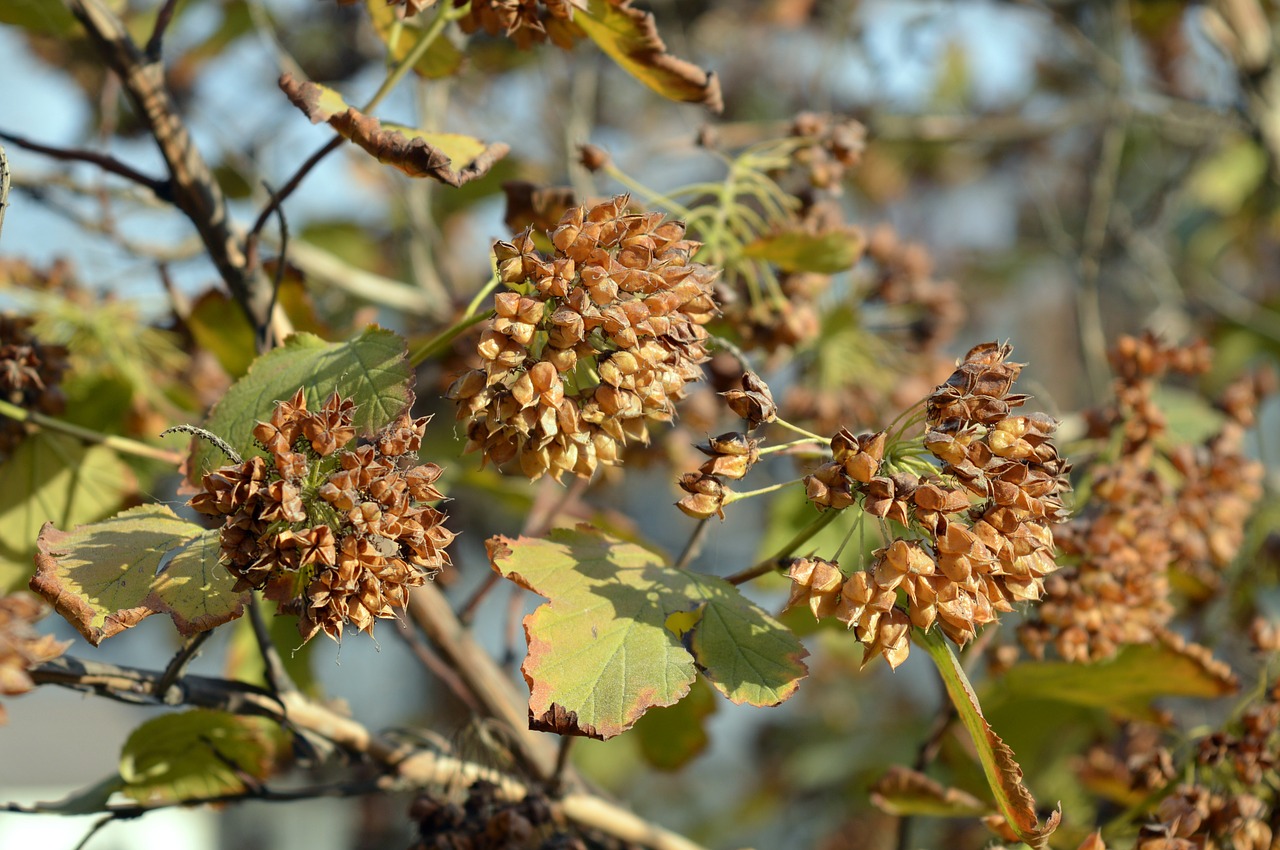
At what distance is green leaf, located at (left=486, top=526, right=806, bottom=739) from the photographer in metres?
0.75

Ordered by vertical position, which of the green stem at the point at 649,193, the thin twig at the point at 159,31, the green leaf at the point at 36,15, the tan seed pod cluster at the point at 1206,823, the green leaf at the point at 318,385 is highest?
the green leaf at the point at 36,15

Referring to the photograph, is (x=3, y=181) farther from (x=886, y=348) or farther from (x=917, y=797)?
(x=886, y=348)

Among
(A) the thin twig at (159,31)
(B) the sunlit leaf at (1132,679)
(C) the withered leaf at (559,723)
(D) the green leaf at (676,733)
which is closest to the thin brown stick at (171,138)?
(A) the thin twig at (159,31)

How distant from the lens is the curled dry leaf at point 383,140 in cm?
80

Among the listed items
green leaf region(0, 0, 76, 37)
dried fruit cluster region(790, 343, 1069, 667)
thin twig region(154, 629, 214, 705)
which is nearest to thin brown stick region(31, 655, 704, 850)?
thin twig region(154, 629, 214, 705)

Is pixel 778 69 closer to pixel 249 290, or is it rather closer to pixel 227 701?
pixel 249 290

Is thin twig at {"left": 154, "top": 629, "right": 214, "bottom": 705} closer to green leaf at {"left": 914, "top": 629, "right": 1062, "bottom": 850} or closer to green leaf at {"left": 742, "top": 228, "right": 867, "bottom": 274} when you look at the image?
green leaf at {"left": 914, "top": 629, "right": 1062, "bottom": 850}

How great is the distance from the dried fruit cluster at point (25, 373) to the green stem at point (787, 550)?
81cm

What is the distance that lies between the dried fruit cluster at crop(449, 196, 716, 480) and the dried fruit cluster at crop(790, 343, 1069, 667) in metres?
0.16

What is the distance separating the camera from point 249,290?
103 cm

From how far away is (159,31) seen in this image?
962 millimetres

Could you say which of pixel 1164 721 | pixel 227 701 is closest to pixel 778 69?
pixel 1164 721

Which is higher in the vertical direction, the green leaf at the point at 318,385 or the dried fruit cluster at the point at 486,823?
the green leaf at the point at 318,385

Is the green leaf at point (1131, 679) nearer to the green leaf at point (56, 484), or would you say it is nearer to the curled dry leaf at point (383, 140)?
the curled dry leaf at point (383, 140)
